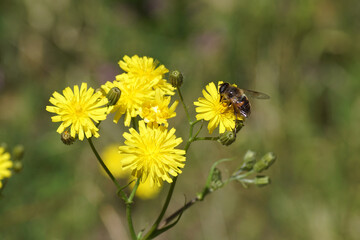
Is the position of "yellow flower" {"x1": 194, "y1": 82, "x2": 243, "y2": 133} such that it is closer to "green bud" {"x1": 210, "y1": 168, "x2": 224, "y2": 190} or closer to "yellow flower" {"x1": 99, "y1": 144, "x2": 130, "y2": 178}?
"green bud" {"x1": 210, "y1": 168, "x2": 224, "y2": 190}

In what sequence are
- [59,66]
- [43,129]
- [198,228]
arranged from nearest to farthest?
1. [198,228]
2. [43,129]
3. [59,66]

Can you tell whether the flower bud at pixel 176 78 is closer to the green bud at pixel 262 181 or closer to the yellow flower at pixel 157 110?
the yellow flower at pixel 157 110

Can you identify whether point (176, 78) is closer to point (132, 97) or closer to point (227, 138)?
point (132, 97)

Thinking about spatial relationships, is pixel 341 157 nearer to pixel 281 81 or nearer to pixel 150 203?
pixel 281 81

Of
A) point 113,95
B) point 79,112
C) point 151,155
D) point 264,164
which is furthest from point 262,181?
point 79,112

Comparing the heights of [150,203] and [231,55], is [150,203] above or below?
below

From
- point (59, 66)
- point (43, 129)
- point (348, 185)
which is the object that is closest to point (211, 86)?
point (348, 185)

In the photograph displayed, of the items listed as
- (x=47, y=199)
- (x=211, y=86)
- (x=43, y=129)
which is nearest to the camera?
(x=211, y=86)
